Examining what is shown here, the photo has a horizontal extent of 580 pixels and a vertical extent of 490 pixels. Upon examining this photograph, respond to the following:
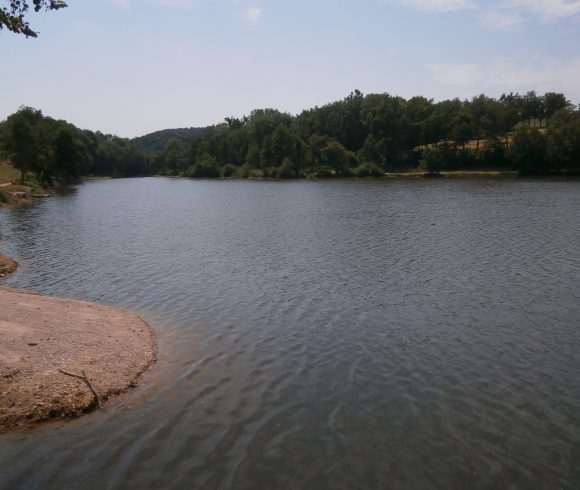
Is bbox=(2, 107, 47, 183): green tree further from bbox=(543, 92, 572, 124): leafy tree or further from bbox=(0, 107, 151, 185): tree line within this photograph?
bbox=(543, 92, 572, 124): leafy tree

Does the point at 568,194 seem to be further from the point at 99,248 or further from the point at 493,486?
the point at 493,486

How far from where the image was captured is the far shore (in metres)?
14.1

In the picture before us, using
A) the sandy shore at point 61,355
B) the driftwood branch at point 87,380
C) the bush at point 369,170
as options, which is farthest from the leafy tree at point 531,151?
the driftwood branch at point 87,380

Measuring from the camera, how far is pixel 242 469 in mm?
11586

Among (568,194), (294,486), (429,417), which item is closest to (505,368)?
(429,417)

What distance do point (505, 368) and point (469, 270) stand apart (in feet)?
51.5

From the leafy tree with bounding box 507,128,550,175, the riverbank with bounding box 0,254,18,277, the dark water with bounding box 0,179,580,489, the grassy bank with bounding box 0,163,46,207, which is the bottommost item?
the dark water with bounding box 0,179,580,489

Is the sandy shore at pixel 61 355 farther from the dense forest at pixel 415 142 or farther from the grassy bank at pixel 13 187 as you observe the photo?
the dense forest at pixel 415 142

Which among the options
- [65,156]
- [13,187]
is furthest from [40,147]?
[65,156]

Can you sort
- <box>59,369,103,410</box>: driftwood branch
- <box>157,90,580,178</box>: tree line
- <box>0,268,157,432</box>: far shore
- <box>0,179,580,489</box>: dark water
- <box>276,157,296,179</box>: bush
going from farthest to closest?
<box>276,157,296,179</box>: bush, <box>157,90,580,178</box>: tree line, <box>59,369,103,410</box>: driftwood branch, <box>0,268,157,432</box>: far shore, <box>0,179,580,489</box>: dark water

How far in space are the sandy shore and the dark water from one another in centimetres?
77

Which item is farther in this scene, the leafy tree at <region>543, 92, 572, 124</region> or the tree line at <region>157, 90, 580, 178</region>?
the leafy tree at <region>543, 92, 572, 124</region>

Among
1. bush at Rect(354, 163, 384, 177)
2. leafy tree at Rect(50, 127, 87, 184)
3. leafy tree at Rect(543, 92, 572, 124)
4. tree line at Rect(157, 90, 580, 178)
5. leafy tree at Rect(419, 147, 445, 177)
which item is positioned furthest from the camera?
leafy tree at Rect(543, 92, 572, 124)

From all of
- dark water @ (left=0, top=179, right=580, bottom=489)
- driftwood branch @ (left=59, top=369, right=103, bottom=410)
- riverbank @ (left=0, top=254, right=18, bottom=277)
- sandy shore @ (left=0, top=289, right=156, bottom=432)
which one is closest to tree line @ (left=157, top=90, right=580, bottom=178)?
dark water @ (left=0, top=179, right=580, bottom=489)
